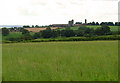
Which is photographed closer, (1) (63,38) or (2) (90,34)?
(2) (90,34)

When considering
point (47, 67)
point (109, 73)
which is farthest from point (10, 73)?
point (109, 73)

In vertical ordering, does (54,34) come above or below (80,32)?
A: below

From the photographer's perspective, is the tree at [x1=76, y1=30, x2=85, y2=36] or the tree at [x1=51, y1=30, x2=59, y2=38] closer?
the tree at [x1=76, y1=30, x2=85, y2=36]

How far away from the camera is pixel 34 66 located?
6.38 metres

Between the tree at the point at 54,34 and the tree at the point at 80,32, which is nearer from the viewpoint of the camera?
the tree at the point at 80,32

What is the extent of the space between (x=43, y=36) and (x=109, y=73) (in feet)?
97.3

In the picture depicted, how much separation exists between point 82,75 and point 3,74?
353 centimetres

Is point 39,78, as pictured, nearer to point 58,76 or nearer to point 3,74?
point 58,76

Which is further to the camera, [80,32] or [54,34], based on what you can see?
[54,34]

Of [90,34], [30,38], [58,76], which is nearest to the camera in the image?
[58,76]

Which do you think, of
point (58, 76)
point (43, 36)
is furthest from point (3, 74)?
point (43, 36)

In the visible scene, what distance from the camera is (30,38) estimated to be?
34906 mm

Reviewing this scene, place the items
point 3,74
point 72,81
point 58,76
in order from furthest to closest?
point 3,74, point 58,76, point 72,81

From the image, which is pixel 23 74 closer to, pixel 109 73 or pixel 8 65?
pixel 8 65
